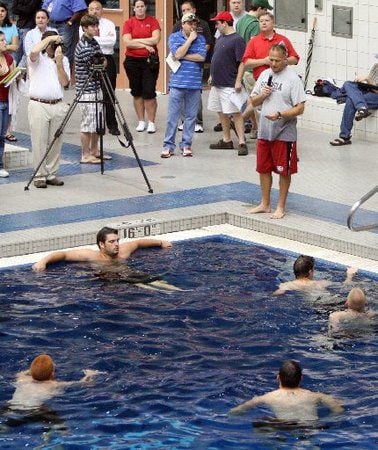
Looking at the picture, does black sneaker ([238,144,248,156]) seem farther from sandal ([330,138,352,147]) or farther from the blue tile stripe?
the blue tile stripe

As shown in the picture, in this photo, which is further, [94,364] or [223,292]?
[223,292]

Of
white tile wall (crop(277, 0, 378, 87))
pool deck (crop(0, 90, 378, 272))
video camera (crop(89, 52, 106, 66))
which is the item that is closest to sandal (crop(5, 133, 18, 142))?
pool deck (crop(0, 90, 378, 272))

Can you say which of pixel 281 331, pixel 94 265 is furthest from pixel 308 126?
pixel 281 331

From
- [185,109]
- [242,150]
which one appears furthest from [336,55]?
[185,109]

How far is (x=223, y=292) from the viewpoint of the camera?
13141 mm

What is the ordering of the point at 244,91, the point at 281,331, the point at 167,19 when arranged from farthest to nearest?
1. the point at 167,19
2. the point at 244,91
3. the point at 281,331

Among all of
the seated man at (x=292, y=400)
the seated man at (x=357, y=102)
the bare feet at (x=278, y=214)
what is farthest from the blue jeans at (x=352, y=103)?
the seated man at (x=292, y=400)

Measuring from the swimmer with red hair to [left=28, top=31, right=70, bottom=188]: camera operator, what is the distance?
6.24m

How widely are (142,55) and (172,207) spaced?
14.2ft

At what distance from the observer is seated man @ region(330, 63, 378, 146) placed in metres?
18.9

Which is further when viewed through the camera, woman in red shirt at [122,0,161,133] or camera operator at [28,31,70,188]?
woman in red shirt at [122,0,161,133]

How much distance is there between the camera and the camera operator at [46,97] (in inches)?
633

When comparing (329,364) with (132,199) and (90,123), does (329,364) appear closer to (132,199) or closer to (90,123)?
(132,199)

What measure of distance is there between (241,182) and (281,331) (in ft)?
17.1
